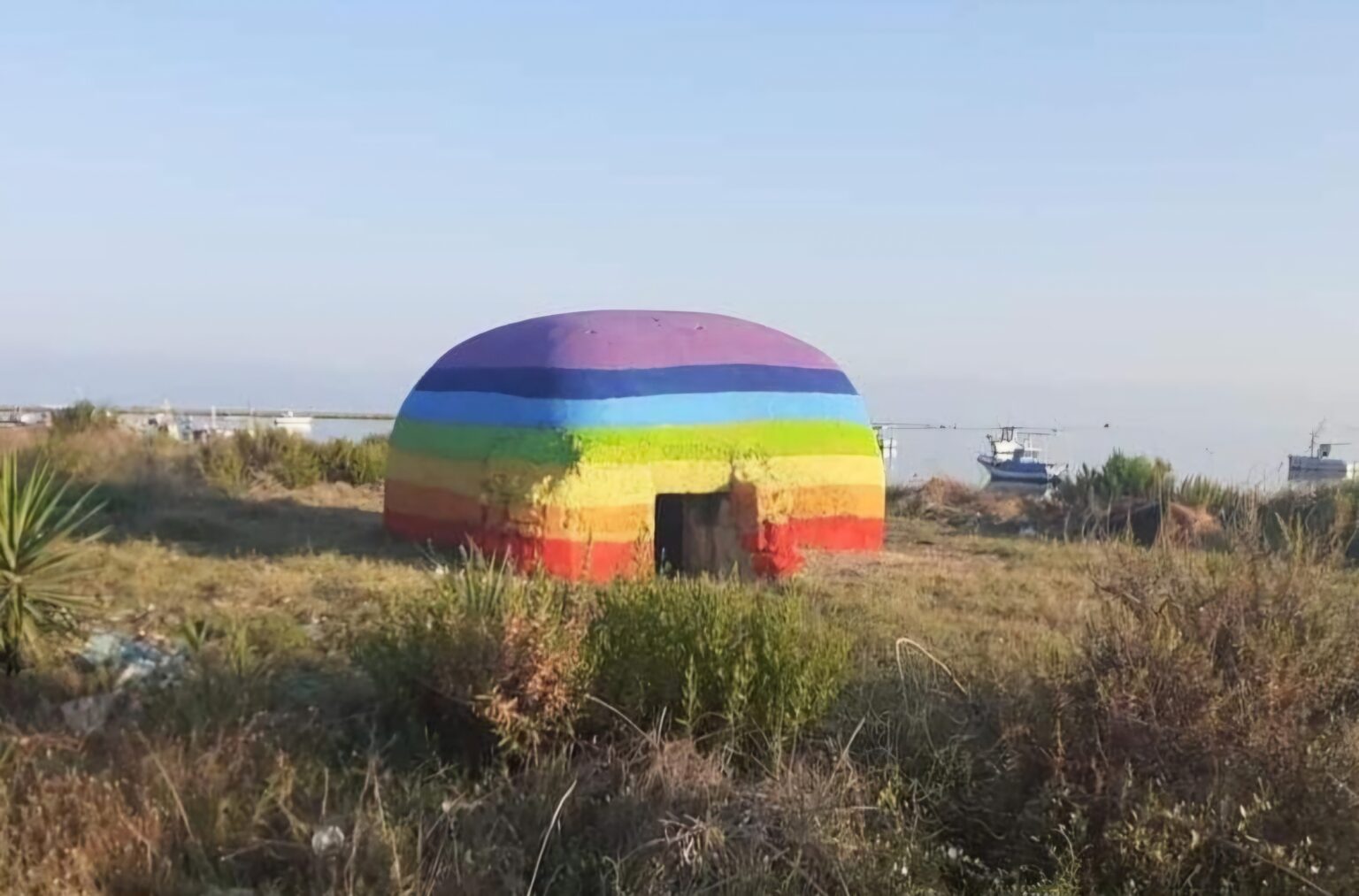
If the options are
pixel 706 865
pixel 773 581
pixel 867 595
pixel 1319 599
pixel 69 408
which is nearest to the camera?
pixel 706 865

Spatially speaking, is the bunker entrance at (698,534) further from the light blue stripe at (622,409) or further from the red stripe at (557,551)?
the light blue stripe at (622,409)

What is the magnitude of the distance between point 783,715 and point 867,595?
495 cm

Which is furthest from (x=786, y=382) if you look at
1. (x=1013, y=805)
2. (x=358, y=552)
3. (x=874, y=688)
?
(x=1013, y=805)

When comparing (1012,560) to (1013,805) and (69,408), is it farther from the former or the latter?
(69,408)

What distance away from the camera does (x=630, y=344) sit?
1287 centimetres

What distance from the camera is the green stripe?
1186 centimetres

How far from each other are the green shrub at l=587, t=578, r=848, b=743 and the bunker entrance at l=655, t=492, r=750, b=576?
20.1ft

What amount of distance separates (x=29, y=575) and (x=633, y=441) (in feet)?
19.0

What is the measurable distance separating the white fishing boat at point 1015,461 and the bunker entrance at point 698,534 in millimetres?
18453

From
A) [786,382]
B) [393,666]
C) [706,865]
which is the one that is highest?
[786,382]

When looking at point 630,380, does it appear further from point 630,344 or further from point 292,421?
point 292,421

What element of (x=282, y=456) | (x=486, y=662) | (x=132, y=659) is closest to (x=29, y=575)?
(x=132, y=659)

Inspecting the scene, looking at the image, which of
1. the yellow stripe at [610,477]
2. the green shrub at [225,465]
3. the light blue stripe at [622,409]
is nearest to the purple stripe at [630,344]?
the light blue stripe at [622,409]

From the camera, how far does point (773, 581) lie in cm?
1174
